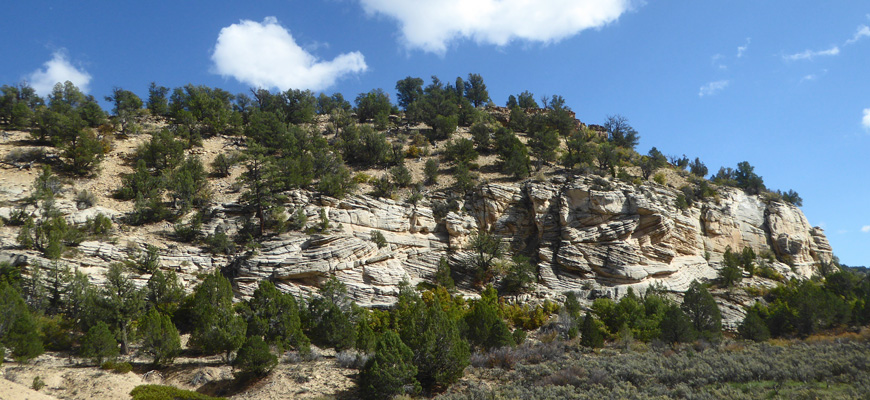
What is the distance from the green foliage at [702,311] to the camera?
30.8 m

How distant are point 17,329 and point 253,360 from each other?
1137 centimetres

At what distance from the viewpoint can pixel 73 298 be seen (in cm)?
2675

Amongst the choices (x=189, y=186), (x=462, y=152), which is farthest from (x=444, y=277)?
(x=189, y=186)

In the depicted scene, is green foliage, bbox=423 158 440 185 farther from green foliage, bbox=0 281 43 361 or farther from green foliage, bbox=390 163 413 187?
green foliage, bbox=0 281 43 361

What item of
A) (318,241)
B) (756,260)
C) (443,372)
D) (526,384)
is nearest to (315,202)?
(318,241)

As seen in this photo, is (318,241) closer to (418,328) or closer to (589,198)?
(418,328)

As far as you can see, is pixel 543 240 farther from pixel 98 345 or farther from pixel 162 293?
pixel 98 345

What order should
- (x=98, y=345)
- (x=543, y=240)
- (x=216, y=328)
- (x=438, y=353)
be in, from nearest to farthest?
(x=438, y=353) < (x=98, y=345) < (x=216, y=328) < (x=543, y=240)

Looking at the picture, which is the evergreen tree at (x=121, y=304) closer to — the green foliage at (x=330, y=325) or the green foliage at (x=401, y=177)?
the green foliage at (x=330, y=325)

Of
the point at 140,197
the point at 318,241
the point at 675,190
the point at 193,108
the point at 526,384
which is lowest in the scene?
the point at 526,384

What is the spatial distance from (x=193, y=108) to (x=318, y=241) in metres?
30.3

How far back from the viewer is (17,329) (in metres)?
22.2

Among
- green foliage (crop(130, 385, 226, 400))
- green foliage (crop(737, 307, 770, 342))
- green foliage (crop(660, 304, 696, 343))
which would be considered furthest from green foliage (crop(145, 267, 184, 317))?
green foliage (crop(737, 307, 770, 342))

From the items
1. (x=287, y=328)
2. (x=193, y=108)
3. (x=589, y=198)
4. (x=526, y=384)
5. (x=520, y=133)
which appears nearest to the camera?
(x=526, y=384)
